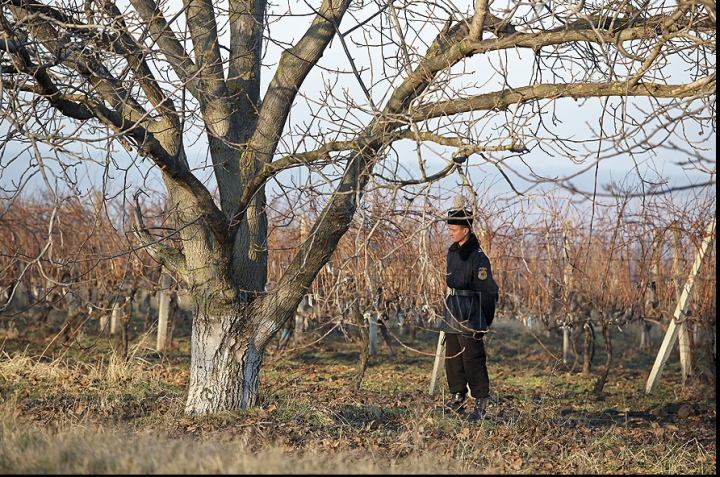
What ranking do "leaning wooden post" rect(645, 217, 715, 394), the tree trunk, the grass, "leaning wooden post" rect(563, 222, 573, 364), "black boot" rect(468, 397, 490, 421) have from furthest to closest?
"leaning wooden post" rect(563, 222, 573, 364) → "leaning wooden post" rect(645, 217, 715, 394) → "black boot" rect(468, 397, 490, 421) → the tree trunk → the grass

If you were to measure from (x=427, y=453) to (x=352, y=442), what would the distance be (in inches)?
34.9

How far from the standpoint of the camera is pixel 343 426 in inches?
231

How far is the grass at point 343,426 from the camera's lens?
3773 millimetres

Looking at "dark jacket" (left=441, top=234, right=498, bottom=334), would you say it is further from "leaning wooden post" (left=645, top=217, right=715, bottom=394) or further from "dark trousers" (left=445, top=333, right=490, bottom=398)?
"leaning wooden post" (left=645, top=217, right=715, bottom=394)

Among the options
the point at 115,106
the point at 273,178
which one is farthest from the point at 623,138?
the point at 115,106

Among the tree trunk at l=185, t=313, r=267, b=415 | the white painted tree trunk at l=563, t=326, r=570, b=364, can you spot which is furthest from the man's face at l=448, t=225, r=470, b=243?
the white painted tree trunk at l=563, t=326, r=570, b=364

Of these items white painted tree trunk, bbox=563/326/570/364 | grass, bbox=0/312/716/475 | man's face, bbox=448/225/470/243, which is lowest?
grass, bbox=0/312/716/475

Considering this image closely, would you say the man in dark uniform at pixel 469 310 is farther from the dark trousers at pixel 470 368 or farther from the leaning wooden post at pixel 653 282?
the leaning wooden post at pixel 653 282

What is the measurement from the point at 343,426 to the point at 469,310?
65.2 inches

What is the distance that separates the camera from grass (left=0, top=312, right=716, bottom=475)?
149 inches

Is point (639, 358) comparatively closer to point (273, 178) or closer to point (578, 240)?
point (578, 240)

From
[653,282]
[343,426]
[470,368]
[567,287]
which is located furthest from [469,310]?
[653,282]

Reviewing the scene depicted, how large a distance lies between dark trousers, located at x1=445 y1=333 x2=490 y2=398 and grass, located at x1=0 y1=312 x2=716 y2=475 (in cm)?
30

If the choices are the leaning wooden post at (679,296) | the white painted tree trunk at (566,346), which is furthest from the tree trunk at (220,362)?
the white painted tree trunk at (566,346)
